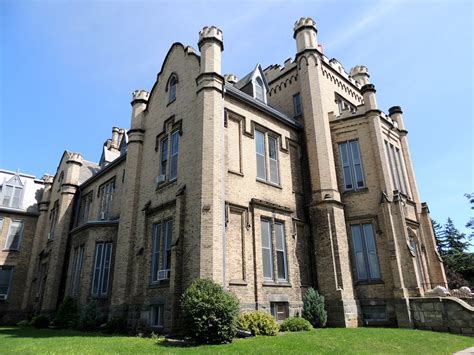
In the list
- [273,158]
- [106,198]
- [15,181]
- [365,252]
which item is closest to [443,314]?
[365,252]

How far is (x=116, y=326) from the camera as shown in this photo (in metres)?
15.6

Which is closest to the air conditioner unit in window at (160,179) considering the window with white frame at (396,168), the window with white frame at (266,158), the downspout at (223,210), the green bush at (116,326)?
the downspout at (223,210)

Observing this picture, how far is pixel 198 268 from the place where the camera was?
12.7 meters

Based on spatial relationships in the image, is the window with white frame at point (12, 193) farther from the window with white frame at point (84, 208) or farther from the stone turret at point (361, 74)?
the stone turret at point (361, 74)

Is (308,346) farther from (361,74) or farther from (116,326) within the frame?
(361,74)

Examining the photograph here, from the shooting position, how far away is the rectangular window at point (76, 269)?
69.0 ft

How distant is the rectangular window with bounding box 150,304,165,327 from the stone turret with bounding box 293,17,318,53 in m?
17.5

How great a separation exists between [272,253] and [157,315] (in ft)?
19.1

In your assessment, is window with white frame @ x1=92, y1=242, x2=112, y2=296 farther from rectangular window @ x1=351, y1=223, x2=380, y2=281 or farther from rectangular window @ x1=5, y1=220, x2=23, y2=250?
rectangular window @ x1=5, y1=220, x2=23, y2=250

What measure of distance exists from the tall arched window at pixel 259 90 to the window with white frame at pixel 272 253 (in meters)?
8.55

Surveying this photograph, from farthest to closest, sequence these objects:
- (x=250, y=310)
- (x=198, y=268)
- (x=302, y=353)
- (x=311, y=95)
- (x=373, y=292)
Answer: (x=311, y=95)
(x=373, y=292)
(x=250, y=310)
(x=198, y=268)
(x=302, y=353)

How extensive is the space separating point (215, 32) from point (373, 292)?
49.3ft

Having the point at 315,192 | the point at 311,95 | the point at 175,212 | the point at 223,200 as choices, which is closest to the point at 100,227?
the point at 175,212

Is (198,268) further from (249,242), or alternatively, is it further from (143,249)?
(143,249)
